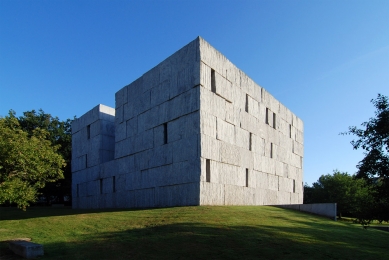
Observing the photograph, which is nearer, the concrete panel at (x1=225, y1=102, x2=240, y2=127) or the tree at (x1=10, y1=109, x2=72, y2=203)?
the concrete panel at (x1=225, y1=102, x2=240, y2=127)

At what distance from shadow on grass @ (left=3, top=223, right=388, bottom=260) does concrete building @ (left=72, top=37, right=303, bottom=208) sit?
995 centimetres

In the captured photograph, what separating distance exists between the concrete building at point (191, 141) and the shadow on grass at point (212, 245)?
9.95 meters

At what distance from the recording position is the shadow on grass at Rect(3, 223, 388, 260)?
33.9ft

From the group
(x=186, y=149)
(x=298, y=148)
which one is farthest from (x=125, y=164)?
(x=298, y=148)

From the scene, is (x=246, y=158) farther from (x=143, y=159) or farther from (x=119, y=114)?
(x=119, y=114)

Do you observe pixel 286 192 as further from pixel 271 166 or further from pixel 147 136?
pixel 147 136

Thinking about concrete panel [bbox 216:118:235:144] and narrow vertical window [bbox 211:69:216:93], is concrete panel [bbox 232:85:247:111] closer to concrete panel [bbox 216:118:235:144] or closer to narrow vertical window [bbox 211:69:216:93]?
concrete panel [bbox 216:118:235:144]

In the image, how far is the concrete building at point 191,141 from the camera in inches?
981

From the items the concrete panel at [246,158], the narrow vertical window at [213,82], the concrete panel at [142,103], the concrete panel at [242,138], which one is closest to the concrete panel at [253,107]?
the concrete panel at [242,138]

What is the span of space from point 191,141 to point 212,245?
45.0 ft

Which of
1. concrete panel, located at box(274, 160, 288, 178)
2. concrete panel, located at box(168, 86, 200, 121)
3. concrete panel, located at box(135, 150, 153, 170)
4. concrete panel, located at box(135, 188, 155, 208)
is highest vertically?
concrete panel, located at box(168, 86, 200, 121)

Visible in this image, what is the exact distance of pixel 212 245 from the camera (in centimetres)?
1138

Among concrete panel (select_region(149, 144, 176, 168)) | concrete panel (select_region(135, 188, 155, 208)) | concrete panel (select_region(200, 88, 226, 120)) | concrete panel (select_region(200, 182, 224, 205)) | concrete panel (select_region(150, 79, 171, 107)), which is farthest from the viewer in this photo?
concrete panel (select_region(135, 188, 155, 208))

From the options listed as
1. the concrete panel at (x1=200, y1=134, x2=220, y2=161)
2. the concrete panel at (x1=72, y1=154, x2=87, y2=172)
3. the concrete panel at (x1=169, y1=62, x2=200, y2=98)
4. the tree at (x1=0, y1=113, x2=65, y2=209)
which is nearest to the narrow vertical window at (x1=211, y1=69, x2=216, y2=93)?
the concrete panel at (x1=169, y1=62, x2=200, y2=98)
